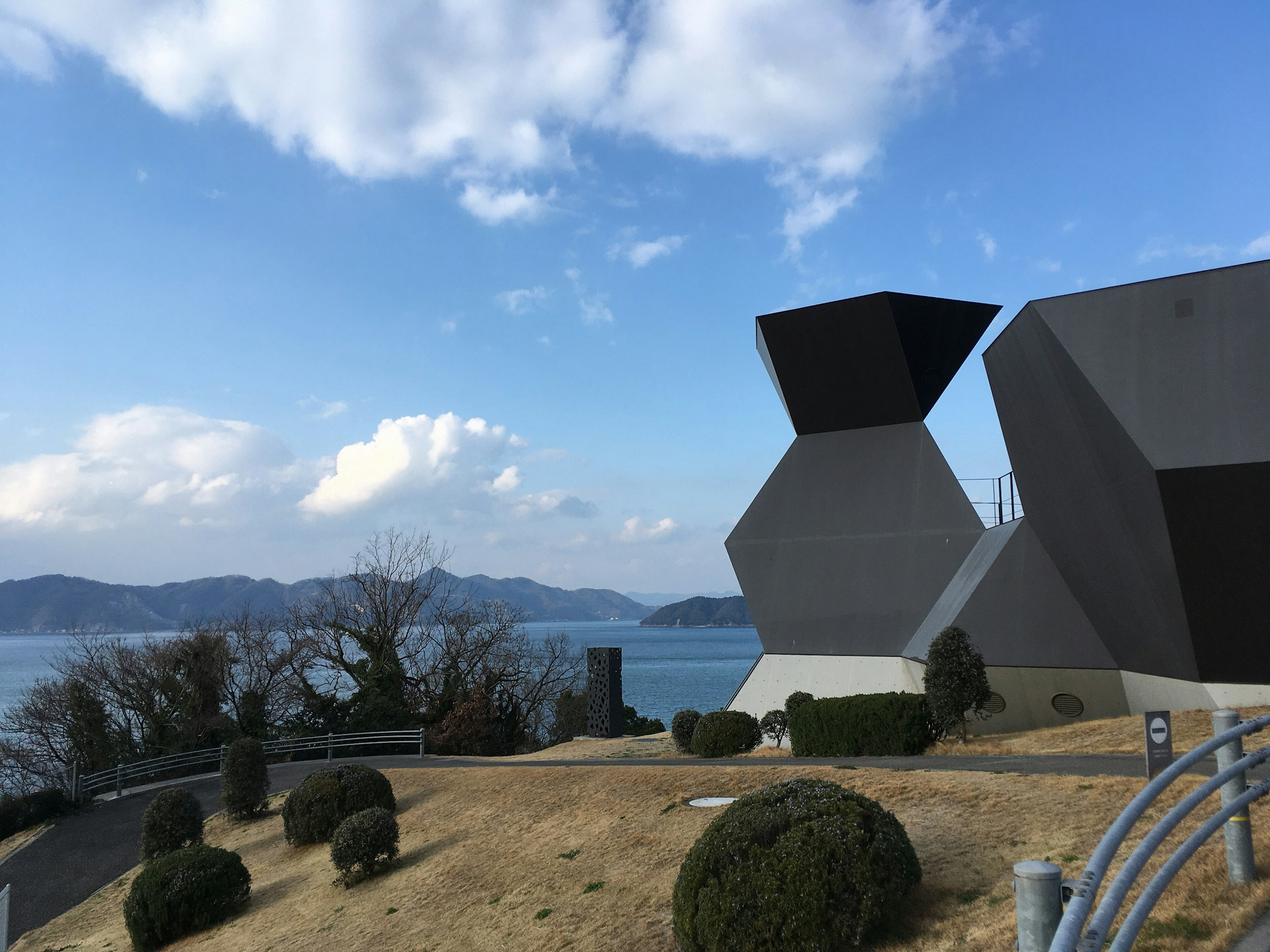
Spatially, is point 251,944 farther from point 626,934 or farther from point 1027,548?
point 1027,548

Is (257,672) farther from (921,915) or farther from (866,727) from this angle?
(921,915)

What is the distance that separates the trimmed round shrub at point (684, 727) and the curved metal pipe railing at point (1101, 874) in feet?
58.0

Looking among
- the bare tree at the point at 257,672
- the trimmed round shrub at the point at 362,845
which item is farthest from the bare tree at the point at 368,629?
the trimmed round shrub at the point at 362,845

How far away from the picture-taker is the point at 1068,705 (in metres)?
16.7

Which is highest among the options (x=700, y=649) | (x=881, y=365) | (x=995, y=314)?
(x=995, y=314)

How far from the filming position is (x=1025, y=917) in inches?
142

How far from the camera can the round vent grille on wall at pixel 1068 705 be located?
54.5 ft

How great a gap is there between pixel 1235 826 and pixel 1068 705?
480 inches

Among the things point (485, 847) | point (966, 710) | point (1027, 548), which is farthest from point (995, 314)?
point (485, 847)

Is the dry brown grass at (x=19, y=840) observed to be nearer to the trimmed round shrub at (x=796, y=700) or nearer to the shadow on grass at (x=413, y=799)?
the shadow on grass at (x=413, y=799)

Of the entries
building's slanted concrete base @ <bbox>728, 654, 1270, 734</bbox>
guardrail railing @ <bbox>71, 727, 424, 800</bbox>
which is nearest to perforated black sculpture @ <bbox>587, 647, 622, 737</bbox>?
building's slanted concrete base @ <bbox>728, 654, 1270, 734</bbox>

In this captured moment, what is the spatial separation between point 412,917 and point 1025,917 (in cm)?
901

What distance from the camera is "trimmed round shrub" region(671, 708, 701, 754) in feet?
70.2

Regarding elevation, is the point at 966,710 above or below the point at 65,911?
above
